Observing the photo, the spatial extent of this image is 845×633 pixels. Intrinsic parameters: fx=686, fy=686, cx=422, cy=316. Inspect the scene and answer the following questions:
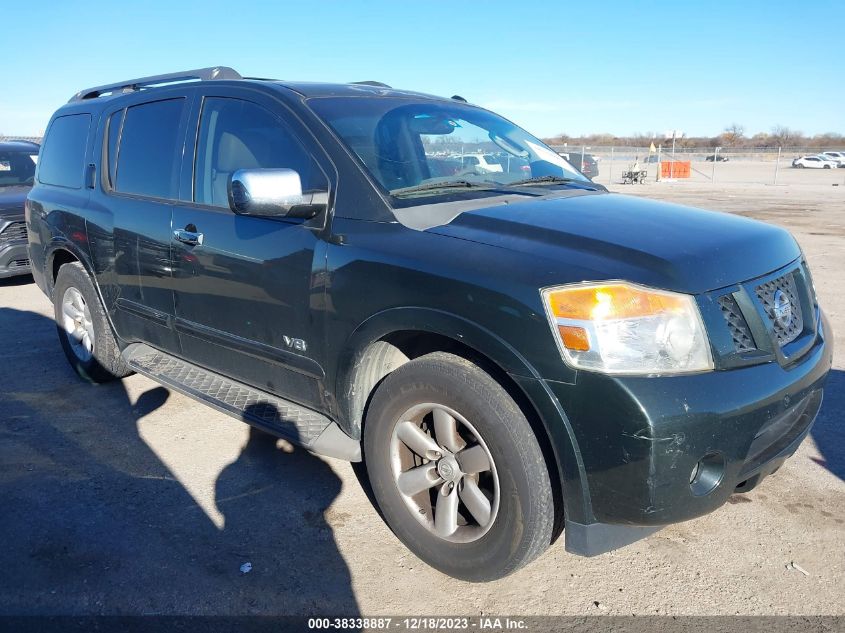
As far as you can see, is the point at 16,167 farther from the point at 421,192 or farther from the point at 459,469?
the point at 459,469

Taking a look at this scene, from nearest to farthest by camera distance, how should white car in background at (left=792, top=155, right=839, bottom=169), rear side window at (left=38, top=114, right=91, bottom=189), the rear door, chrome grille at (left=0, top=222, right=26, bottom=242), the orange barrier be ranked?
1. the rear door
2. rear side window at (left=38, top=114, right=91, bottom=189)
3. chrome grille at (left=0, top=222, right=26, bottom=242)
4. the orange barrier
5. white car in background at (left=792, top=155, right=839, bottom=169)

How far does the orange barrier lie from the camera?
3403 cm

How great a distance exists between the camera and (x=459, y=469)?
8.47 ft

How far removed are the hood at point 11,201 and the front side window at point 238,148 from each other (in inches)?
237

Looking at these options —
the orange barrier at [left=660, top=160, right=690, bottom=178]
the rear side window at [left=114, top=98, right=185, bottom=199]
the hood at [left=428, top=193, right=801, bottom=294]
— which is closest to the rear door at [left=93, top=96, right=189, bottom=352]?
the rear side window at [left=114, top=98, right=185, bottom=199]

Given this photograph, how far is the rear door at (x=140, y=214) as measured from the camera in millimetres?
3838

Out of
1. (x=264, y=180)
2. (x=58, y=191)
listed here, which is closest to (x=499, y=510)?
(x=264, y=180)

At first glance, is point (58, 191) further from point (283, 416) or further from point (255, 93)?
point (283, 416)

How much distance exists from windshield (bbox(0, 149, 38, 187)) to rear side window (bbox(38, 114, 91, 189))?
185 inches

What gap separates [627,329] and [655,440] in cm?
36

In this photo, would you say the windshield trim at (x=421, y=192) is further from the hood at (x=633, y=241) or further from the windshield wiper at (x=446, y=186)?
the hood at (x=633, y=241)

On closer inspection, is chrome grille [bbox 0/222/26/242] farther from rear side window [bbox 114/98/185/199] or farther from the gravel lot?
the gravel lot

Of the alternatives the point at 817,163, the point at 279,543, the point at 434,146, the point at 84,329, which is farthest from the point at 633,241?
the point at 817,163

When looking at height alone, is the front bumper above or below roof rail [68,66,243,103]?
below
